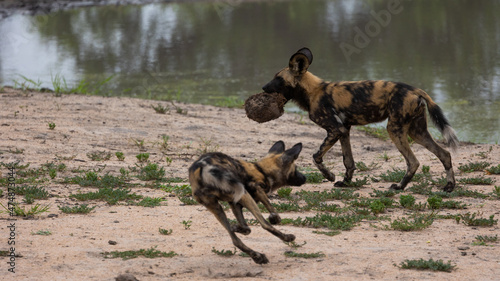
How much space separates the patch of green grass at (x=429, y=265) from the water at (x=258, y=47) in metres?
5.46

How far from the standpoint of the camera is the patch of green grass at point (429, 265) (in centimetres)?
413

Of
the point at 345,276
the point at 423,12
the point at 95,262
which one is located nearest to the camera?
the point at 345,276

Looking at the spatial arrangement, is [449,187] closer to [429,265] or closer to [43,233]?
[429,265]

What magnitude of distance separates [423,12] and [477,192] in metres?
16.3

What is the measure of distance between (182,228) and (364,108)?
96.0 inches

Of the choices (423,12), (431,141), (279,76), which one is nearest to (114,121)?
(279,76)

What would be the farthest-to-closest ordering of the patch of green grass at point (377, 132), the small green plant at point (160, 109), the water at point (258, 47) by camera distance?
the water at point (258, 47), the small green plant at point (160, 109), the patch of green grass at point (377, 132)

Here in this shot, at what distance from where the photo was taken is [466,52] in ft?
50.7

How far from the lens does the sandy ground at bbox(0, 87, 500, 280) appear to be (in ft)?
13.7

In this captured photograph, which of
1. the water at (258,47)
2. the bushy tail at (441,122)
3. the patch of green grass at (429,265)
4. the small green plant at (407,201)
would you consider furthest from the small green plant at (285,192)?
the water at (258,47)

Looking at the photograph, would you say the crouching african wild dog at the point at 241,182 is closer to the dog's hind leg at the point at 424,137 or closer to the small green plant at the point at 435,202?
the small green plant at the point at 435,202

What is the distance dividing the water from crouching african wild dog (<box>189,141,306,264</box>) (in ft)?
16.8

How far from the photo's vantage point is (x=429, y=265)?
4.15m

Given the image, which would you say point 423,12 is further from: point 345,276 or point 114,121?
point 345,276
